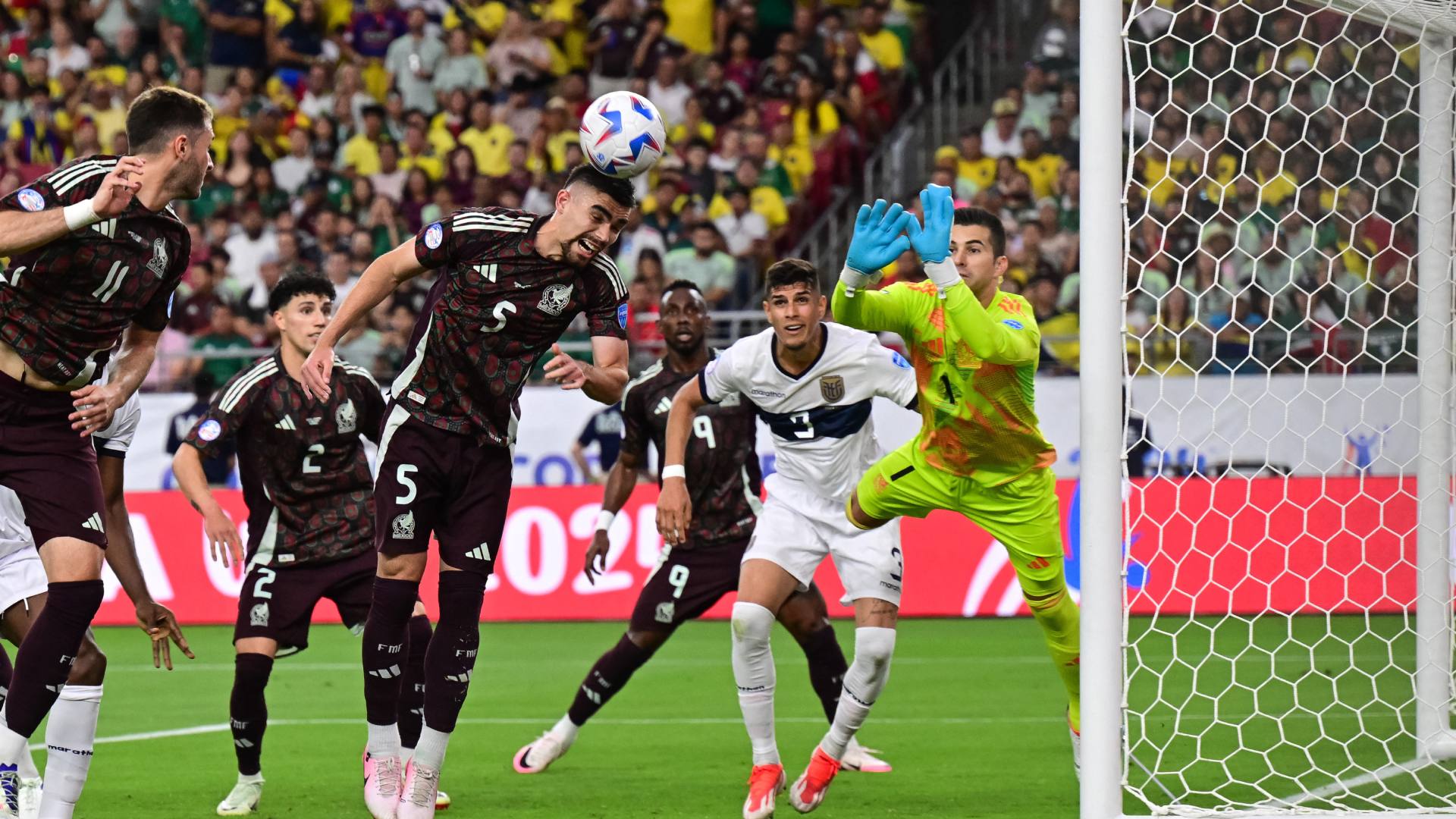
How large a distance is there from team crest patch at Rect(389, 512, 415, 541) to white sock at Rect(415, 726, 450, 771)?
0.64 m

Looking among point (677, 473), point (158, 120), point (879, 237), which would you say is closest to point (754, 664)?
point (677, 473)

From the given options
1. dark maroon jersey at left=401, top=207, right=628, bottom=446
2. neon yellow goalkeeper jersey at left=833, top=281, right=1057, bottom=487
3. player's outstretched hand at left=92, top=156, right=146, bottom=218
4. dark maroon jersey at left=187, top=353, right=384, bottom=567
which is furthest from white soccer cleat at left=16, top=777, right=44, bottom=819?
neon yellow goalkeeper jersey at left=833, top=281, right=1057, bottom=487

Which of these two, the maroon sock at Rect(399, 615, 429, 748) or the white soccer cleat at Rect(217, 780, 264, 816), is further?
the maroon sock at Rect(399, 615, 429, 748)

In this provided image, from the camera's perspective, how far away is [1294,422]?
1171cm

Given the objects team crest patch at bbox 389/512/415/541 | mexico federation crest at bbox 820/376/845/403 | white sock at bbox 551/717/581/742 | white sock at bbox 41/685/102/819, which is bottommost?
white sock at bbox 551/717/581/742

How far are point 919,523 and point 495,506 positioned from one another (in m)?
6.54

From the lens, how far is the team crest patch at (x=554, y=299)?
5.55 meters

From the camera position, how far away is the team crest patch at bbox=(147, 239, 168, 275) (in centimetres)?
512

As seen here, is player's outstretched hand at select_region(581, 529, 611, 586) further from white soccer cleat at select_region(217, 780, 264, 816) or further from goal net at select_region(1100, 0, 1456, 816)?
goal net at select_region(1100, 0, 1456, 816)

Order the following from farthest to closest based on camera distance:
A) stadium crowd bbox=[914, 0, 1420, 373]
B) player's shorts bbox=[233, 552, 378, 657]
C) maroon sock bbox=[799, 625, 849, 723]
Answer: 1. stadium crowd bbox=[914, 0, 1420, 373]
2. maroon sock bbox=[799, 625, 849, 723]
3. player's shorts bbox=[233, 552, 378, 657]

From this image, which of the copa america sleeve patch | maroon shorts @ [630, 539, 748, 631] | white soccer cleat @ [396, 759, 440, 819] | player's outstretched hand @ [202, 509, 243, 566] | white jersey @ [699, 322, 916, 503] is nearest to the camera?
the copa america sleeve patch

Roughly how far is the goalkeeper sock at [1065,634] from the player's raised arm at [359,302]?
2434mm

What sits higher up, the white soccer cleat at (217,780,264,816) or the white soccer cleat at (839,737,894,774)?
the white soccer cleat at (217,780,264,816)

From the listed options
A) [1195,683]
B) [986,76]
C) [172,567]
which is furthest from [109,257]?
[986,76]
